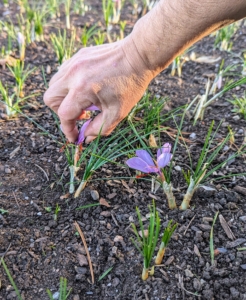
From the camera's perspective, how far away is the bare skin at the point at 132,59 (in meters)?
1.25

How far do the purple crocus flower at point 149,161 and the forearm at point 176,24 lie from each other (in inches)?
12.9

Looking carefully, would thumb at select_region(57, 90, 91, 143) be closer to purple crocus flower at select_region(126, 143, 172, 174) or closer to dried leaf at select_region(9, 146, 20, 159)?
purple crocus flower at select_region(126, 143, 172, 174)

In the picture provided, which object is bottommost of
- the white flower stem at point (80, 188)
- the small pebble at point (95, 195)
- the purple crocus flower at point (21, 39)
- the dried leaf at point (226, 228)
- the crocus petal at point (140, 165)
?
the dried leaf at point (226, 228)

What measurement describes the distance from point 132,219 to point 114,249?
0.16 m

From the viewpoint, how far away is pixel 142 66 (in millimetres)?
1392

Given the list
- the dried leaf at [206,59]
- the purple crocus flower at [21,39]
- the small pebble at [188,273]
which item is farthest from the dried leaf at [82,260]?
the dried leaf at [206,59]

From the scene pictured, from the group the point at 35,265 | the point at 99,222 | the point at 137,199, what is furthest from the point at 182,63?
the point at 35,265

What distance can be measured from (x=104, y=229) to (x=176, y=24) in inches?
32.0

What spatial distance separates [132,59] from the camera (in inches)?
54.0

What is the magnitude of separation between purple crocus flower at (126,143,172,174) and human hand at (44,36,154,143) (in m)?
0.16

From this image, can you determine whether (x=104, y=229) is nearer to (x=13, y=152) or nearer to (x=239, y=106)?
(x=13, y=152)

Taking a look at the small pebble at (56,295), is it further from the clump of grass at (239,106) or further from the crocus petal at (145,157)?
the clump of grass at (239,106)

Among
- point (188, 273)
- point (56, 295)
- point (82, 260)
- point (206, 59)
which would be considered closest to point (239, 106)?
point (206, 59)

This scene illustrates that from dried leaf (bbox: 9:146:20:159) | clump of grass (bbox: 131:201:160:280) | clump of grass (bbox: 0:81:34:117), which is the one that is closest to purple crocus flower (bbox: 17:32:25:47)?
clump of grass (bbox: 0:81:34:117)
